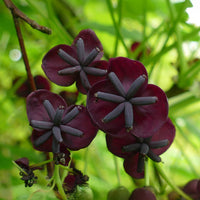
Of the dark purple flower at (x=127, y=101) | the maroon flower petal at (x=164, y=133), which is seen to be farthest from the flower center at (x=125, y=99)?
the maroon flower petal at (x=164, y=133)

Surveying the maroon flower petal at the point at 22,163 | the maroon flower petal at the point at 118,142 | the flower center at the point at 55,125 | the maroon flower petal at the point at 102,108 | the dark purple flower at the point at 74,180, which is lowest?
the dark purple flower at the point at 74,180

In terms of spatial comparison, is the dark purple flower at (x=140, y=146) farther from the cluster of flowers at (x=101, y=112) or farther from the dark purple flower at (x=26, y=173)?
the dark purple flower at (x=26, y=173)

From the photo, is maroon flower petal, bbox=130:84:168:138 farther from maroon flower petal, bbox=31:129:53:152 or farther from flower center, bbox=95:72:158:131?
maroon flower petal, bbox=31:129:53:152

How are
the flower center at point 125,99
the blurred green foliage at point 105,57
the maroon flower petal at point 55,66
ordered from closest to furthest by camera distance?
the flower center at point 125,99, the maroon flower petal at point 55,66, the blurred green foliage at point 105,57

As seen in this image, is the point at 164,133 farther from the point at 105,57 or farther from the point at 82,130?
the point at 105,57

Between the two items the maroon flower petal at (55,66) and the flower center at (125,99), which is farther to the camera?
the maroon flower petal at (55,66)

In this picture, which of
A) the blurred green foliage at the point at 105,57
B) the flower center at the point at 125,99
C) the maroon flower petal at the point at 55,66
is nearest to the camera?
the flower center at the point at 125,99

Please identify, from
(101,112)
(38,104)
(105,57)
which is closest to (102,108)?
(101,112)
